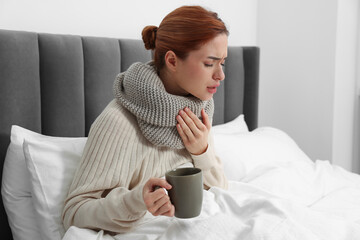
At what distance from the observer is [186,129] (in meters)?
1.12

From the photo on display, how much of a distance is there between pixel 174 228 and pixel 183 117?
1.06 feet

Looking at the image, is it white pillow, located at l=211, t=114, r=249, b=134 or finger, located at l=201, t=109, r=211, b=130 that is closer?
finger, located at l=201, t=109, r=211, b=130

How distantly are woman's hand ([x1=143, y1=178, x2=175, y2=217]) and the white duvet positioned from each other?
0.27ft

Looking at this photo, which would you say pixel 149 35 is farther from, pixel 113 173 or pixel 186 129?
pixel 113 173

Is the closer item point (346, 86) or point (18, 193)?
point (18, 193)

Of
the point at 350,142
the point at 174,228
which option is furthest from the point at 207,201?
the point at 350,142

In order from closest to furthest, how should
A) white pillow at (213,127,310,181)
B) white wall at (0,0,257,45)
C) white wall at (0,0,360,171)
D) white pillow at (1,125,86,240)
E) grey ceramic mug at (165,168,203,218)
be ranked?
1. grey ceramic mug at (165,168,203,218)
2. white pillow at (1,125,86,240)
3. white wall at (0,0,257,45)
4. white pillow at (213,127,310,181)
5. white wall at (0,0,360,171)

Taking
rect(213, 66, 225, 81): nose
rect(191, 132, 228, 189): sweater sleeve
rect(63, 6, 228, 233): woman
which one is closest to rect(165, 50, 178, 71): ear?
rect(63, 6, 228, 233): woman

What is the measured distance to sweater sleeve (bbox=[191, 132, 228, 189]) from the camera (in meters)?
1.20

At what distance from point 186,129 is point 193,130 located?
23 millimetres

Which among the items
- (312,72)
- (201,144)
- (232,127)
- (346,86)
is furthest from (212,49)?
(346,86)

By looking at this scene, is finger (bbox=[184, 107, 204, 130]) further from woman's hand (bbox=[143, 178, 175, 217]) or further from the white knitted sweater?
woman's hand (bbox=[143, 178, 175, 217])

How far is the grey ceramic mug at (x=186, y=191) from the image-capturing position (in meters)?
0.82

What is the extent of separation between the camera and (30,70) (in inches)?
50.0
